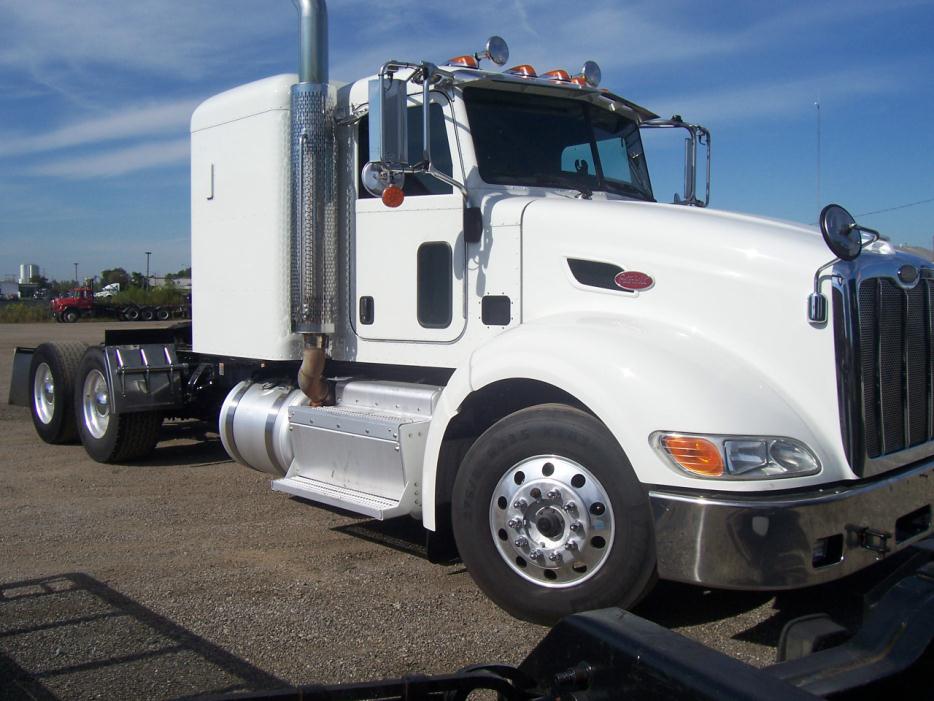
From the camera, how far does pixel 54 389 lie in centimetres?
884

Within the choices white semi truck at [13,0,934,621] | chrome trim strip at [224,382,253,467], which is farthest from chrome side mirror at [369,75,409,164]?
chrome trim strip at [224,382,253,467]

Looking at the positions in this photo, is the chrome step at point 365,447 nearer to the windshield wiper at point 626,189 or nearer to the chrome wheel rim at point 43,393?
the windshield wiper at point 626,189

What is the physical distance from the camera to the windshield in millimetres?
5320

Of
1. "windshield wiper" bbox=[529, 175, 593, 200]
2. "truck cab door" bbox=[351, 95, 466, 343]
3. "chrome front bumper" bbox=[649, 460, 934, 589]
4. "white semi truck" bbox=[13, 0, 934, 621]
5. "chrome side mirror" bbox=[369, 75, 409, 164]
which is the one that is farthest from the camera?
"windshield wiper" bbox=[529, 175, 593, 200]

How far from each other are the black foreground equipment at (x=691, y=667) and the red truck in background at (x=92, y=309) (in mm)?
44732

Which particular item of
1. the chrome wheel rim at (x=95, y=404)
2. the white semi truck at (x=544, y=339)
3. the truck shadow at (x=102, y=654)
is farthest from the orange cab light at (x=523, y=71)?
the chrome wheel rim at (x=95, y=404)

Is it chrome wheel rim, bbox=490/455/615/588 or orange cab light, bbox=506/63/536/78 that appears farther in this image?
orange cab light, bbox=506/63/536/78

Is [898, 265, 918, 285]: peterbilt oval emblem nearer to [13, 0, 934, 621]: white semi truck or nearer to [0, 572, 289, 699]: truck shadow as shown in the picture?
[13, 0, 934, 621]: white semi truck

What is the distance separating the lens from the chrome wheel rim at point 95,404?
8.30m

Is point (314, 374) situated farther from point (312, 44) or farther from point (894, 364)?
point (894, 364)

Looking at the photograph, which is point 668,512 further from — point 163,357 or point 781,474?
point 163,357

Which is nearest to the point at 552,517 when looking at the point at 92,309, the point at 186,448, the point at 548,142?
the point at 548,142

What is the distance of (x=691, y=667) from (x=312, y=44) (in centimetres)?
511

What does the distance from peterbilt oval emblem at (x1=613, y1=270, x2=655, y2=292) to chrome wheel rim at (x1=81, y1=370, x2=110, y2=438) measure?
562 cm
